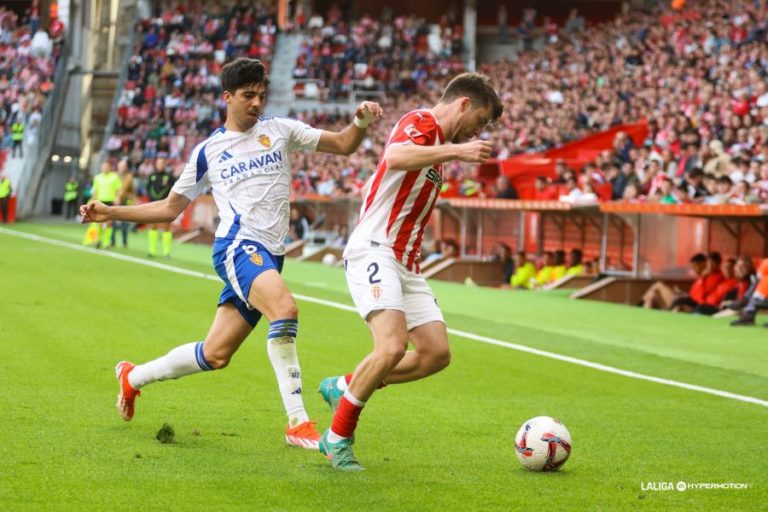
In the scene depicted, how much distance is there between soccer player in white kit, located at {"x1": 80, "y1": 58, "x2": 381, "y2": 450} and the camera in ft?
23.5

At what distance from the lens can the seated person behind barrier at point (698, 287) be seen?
60.6ft

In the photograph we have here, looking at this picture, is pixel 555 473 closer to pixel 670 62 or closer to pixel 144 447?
pixel 144 447

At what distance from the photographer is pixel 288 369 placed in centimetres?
730

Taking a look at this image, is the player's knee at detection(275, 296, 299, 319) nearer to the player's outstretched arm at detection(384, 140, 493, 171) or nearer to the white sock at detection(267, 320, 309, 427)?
the white sock at detection(267, 320, 309, 427)

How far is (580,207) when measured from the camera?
21.7 m

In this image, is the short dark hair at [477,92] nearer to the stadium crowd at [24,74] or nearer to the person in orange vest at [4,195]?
the person in orange vest at [4,195]

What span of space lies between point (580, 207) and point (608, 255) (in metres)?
1.35

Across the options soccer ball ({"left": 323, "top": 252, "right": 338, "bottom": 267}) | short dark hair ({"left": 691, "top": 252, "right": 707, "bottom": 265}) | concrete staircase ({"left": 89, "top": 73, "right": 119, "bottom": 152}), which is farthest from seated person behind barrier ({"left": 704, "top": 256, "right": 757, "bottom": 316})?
concrete staircase ({"left": 89, "top": 73, "right": 119, "bottom": 152})

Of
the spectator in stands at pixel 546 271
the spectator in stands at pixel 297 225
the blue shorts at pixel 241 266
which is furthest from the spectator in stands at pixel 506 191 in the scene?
the blue shorts at pixel 241 266

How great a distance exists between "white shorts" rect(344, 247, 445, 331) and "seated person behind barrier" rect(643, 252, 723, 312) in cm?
1220

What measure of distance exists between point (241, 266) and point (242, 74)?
110 centimetres

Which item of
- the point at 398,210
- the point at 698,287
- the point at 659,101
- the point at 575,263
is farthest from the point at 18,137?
the point at 398,210

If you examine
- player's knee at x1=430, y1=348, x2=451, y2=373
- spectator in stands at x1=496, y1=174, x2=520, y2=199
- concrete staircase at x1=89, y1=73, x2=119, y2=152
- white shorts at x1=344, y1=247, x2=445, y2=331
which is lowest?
player's knee at x1=430, y1=348, x2=451, y2=373

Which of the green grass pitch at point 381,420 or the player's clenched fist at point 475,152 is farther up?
the player's clenched fist at point 475,152
